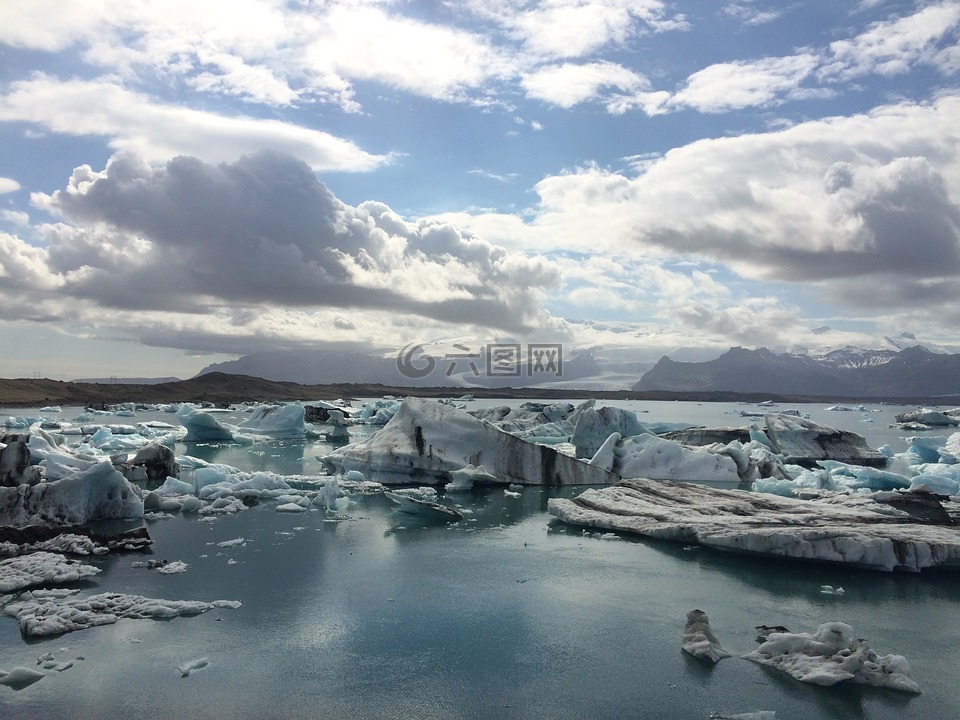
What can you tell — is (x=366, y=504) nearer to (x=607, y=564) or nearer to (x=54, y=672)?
(x=607, y=564)

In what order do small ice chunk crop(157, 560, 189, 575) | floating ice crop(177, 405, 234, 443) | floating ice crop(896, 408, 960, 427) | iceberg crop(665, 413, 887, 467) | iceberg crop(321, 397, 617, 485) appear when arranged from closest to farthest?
small ice chunk crop(157, 560, 189, 575) < iceberg crop(321, 397, 617, 485) < iceberg crop(665, 413, 887, 467) < floating ice crop(177, 405, 234, 443) < floating ice crop(896, 408, 960, 427)

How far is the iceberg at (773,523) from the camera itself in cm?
925

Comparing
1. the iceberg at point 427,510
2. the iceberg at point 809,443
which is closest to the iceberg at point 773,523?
the iceberg at point 427,510

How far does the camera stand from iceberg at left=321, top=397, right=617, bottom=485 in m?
16.0

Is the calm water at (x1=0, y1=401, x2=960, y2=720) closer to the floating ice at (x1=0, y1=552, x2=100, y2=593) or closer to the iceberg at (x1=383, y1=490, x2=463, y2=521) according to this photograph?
the floating ice at (x1=0, y1=552, x2=100, y2=593)

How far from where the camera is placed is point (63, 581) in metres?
7.98

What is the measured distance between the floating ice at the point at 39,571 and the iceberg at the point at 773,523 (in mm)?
7605

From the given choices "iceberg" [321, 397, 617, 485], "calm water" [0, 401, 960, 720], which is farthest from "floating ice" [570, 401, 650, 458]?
"calm water" [0, 401, 960, 720]

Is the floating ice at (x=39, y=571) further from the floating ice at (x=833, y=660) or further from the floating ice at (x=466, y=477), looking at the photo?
the floating ice at (x=466, y=477)

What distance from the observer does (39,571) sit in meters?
8.12

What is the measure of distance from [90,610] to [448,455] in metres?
9.57

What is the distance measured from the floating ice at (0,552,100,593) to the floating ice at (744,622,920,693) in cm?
752

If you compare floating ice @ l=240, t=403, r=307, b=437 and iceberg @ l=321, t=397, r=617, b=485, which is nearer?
iceberg @ l=321, t=397, r=617, b=485

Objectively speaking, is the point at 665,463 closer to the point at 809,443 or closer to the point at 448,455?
the point at 448,455
